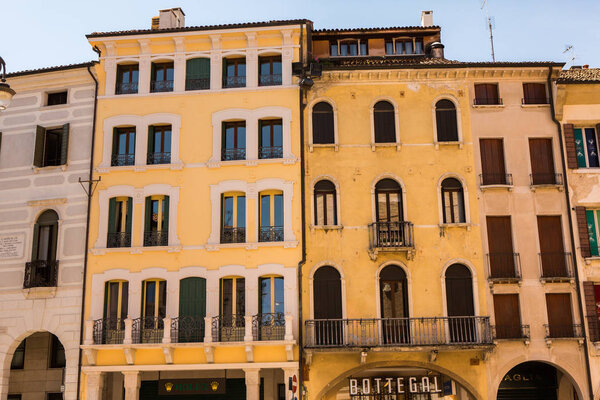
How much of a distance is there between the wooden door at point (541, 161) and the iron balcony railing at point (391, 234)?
5685 mm

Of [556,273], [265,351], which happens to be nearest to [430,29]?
[556,273]

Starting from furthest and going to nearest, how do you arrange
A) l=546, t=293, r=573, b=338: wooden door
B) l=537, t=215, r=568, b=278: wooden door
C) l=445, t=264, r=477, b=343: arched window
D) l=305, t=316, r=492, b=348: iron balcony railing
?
l=537, t=215, r=568, b=278: wooden door → l=546, t=293, r=573, b=338: wooden door → l=445, t=264, r=477, b=343: arched window → l=305, t=316, r=492, b=348: iron balcony railing

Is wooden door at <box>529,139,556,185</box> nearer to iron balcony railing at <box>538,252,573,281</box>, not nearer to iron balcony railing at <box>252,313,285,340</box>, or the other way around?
iron balcony railing at <box>538,252,573,281</box>

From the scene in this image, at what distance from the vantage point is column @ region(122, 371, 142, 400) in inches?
966

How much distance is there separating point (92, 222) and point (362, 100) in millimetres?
12296

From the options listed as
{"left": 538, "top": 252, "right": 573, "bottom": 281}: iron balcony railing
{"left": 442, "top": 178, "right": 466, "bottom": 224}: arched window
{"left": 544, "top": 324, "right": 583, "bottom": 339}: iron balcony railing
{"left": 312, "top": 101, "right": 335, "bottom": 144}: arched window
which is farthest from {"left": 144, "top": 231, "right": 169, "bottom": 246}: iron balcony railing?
{"left": 544, "top": 324, "right": 583, "bottom": 339}: iron balcony railing

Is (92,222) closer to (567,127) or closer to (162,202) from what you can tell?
(162,202)

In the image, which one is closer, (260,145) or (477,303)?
(477,303)

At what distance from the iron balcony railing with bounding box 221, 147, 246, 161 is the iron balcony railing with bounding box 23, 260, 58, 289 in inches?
318

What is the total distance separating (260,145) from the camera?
88.0 feet

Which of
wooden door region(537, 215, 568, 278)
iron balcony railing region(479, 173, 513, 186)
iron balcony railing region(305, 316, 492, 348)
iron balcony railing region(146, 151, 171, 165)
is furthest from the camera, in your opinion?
iron balcony railing region(146, 151, 171, 165)

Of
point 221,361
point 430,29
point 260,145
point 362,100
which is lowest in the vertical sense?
point 221,361

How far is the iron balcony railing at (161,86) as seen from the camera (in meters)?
27.7

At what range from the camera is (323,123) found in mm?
26844
